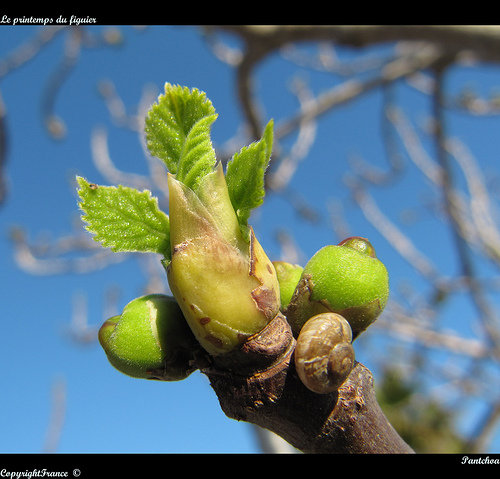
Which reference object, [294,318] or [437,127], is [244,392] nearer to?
[294,318]

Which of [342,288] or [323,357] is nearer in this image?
[323,357]

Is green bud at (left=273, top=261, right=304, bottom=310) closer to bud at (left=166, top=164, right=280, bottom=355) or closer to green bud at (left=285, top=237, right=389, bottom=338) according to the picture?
green bud at (left=285, top=237, right=389, bottom=338)

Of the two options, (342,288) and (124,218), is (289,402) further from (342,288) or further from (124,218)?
(124,218)

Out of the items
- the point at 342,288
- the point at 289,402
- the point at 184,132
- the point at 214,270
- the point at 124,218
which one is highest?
the point at 184,132

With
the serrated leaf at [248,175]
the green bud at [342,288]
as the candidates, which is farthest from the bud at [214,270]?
the green bud at [342,288]

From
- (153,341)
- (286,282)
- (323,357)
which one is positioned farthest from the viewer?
(286,282)

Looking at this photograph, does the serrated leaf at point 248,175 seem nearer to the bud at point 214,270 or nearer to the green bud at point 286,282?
the bud at point 214,270

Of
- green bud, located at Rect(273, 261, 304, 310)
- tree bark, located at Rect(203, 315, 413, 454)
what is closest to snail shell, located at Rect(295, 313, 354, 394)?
tree bark, located at Rect(203, 315, 413, 454)

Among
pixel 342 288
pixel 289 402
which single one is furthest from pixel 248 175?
pixel 289 402
